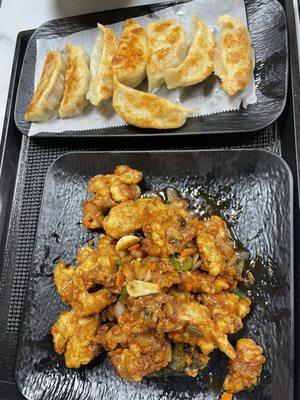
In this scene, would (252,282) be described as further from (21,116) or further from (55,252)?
(21,116)

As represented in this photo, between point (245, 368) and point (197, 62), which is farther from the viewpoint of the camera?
point (197, 62)

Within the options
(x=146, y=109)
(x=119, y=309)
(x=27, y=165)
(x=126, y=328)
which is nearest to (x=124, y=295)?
(x=119, y=309)

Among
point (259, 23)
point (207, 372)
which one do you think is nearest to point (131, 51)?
point (259, 23)

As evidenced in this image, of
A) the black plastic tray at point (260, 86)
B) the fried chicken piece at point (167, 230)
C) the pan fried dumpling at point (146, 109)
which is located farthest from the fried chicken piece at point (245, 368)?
the pan fried dumpling at point (146, 109)

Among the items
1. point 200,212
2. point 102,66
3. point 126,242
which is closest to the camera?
point 126,242

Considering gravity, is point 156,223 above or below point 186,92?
below

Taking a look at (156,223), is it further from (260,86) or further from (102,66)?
(102,66)
